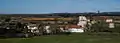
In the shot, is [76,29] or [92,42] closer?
[92,42]

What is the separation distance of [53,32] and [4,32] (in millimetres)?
7598

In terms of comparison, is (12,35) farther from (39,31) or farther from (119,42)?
(119,42)

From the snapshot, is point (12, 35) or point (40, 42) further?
point (12, 35)

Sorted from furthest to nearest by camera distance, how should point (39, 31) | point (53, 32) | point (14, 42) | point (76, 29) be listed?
point (76, 29) → point (53, 32) → point (39, 31) → point (14, 42)

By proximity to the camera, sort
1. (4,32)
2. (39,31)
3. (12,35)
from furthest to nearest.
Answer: (39,31), (4,32), (12,35)

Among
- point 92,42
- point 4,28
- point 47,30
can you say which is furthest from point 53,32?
point 92,42

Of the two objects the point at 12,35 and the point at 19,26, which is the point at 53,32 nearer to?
the point at 19,26


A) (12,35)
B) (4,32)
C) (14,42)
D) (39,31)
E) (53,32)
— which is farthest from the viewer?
(53,32)

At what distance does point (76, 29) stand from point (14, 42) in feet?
75.0

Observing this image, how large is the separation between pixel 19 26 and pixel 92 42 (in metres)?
15.4

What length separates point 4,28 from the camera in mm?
30266

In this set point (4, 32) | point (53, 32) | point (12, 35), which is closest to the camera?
point (12, 35)

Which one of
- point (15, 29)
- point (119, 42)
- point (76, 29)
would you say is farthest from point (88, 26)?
point (119, 42)

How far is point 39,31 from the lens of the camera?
32875mm
